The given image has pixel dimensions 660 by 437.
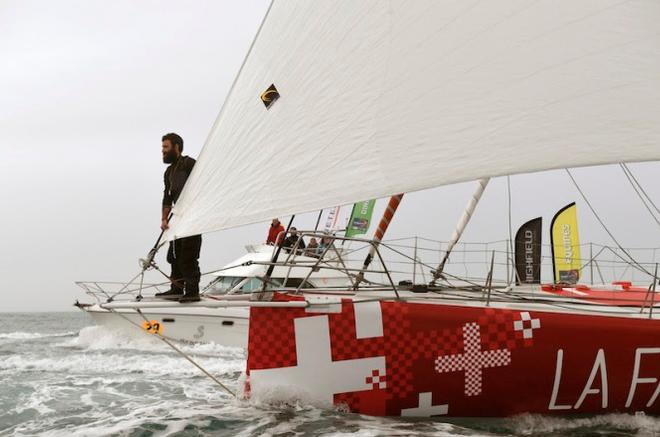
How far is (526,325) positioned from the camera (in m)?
5.30

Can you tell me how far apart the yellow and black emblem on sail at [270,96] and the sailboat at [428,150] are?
1 centimetres

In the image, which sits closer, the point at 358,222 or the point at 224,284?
the point at 224,284

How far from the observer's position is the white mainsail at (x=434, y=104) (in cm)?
473

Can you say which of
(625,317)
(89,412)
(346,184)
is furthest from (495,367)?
(89,412)

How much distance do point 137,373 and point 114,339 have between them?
4.53 m

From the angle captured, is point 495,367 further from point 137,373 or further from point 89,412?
point 137,373

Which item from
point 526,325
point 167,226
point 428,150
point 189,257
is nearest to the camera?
point 428,150

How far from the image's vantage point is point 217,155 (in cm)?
523

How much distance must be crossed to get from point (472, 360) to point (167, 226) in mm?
2819

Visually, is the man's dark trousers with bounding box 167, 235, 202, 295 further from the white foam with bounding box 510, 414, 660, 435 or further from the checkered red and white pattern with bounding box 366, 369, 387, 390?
the white foam with bounding box 510, 414, 660, 435

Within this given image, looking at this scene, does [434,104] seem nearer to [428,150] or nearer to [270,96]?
[428,150]

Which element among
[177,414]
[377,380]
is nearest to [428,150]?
[377,380]

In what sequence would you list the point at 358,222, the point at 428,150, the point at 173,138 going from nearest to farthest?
the point at 428,150
the point at 173,138
the point at 358,222

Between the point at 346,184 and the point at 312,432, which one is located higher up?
the point at 346,184
